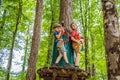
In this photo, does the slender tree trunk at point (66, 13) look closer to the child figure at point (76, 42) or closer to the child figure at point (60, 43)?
the child figure at point (76, 42)

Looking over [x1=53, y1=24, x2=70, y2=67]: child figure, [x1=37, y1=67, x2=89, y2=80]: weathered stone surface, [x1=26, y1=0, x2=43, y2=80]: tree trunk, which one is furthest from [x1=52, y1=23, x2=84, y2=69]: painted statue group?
[x1=26, y1=0, x2=43, y2=80]: tree trunk

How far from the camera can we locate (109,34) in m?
2.93

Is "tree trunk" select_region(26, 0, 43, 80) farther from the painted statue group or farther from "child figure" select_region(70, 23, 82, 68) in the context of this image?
"child figure" select_region(70, 23, 82, 68)

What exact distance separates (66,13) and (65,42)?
125cm

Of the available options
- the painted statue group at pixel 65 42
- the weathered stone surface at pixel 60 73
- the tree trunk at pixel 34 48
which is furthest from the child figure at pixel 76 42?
the tree trunk at pixel 34 48

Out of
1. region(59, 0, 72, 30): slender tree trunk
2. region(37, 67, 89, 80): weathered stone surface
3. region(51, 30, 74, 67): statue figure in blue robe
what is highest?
region(59, 0, 72, 30): slender tree trunk

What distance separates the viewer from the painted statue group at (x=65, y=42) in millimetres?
7910

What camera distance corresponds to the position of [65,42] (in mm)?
8250

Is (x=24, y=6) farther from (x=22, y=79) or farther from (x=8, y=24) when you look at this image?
(x=22, y=79)

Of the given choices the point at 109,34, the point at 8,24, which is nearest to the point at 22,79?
the point at 8,24

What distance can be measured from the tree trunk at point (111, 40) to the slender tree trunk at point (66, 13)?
17.8 feet

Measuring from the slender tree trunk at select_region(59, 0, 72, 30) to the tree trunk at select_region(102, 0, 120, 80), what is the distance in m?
5.43

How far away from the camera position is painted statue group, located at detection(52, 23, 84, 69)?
26.0ft

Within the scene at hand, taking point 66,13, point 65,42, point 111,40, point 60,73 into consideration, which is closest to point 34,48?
point 65,42
